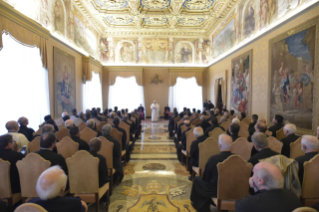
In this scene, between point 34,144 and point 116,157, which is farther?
point 116,157

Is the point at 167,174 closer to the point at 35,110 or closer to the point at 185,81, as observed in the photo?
the point at 35,110

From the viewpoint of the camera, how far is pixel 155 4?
11703mm

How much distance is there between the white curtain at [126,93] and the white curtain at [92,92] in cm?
215

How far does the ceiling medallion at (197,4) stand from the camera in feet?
36.9

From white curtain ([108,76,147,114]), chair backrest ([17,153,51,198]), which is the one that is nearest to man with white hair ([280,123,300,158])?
chair backrest ([17,153,51,198])

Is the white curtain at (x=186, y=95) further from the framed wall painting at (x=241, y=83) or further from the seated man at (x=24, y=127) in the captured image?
the seated man at (x=24, y=127)

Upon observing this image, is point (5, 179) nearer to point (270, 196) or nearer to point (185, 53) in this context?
point (270, 196)

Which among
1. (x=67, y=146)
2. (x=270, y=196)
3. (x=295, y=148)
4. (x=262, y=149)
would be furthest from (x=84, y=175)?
(x=295, y=148)

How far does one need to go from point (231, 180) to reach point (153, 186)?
2152 mm

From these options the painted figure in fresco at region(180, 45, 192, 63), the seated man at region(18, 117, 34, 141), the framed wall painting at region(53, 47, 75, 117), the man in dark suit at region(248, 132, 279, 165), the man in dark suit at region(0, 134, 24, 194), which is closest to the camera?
the man in dark suit at region(248, 132, 279, 165)

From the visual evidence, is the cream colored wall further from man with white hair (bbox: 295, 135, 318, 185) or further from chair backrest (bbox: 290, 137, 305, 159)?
man with white hair (bbox: 295, 135, 318, 185)

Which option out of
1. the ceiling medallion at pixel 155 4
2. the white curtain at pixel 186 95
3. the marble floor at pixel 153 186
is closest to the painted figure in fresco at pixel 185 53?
the white curtain at pixel 186 95

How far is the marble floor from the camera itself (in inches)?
140

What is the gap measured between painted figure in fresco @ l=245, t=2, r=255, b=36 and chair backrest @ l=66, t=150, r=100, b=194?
9286 mm
